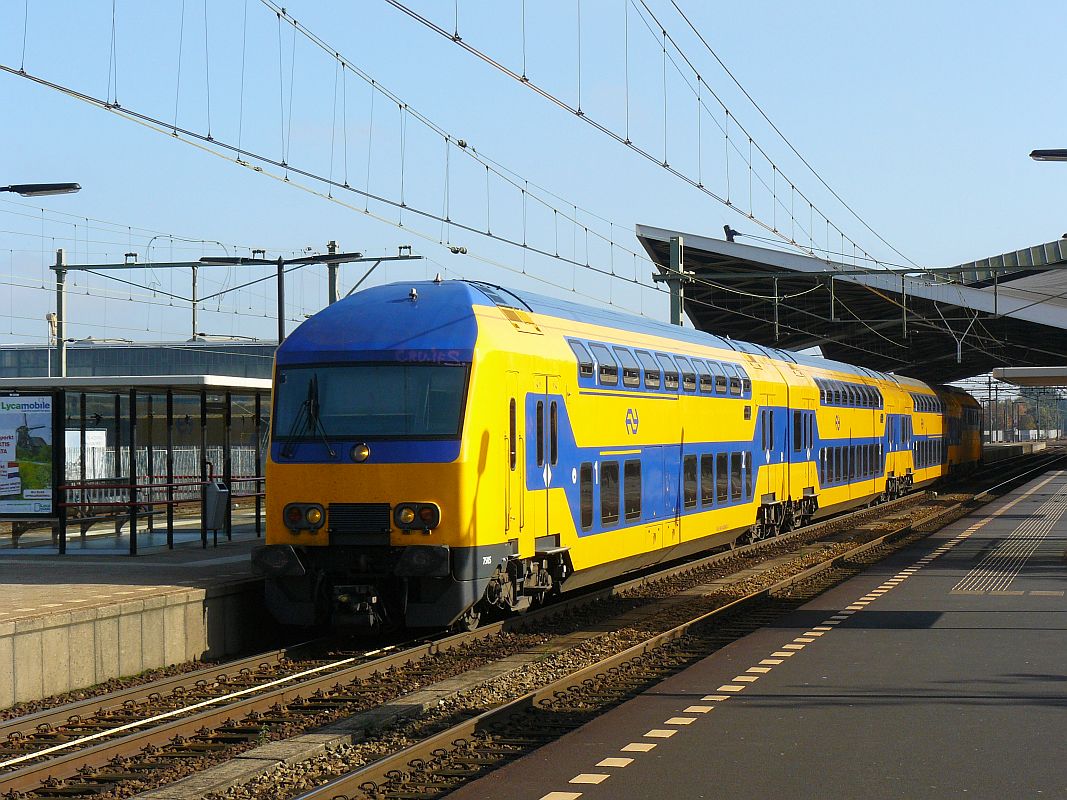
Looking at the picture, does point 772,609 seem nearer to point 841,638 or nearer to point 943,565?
point 841,638

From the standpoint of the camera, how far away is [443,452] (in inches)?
541

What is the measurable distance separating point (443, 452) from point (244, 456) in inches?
1067

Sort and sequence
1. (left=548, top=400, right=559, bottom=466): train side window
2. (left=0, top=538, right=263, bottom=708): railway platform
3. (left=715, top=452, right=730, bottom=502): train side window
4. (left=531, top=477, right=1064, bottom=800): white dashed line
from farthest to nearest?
(left=715, top=452, right=730, bottom=502): train side window < (left=548, top=400, right=559, bottom=466): train side window < (left=0, top=538, right=263, bottom=708): railway platform < (left=531, top=477, right=1064, bottom=800): white dashed line

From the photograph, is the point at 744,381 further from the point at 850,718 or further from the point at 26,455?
the point at 850,718

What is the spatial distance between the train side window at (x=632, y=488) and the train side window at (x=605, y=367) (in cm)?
112

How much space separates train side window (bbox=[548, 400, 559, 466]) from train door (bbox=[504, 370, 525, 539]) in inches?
29.4

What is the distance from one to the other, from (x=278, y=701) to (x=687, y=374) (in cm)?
1040

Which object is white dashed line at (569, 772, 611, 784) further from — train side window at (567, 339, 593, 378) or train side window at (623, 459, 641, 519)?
train side window at (623, 459, 641, 519)

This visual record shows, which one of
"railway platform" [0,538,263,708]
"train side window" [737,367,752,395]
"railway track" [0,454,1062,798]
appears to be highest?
"train side window" [737,367,752,395]

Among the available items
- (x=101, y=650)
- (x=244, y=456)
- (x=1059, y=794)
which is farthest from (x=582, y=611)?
(x=244, y=456)

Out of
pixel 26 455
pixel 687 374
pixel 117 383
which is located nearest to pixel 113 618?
pixel 26 455

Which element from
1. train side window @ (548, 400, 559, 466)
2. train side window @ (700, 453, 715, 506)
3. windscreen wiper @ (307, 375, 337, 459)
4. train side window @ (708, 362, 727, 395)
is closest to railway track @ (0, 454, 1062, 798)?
train side window @ (548, 400, 559, 466)

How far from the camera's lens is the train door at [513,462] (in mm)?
14453

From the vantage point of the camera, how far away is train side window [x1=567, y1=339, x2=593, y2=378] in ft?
54.3
